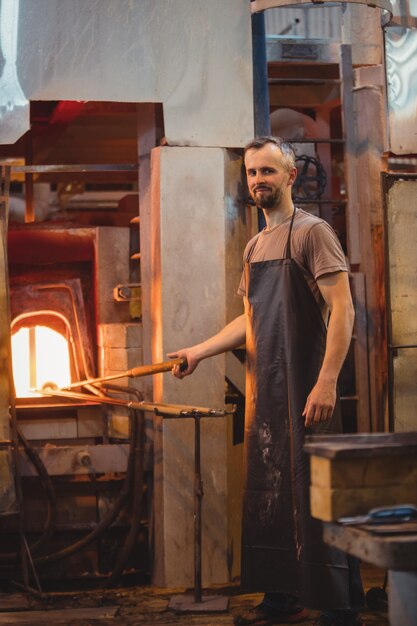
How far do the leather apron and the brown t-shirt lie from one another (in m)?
0.05

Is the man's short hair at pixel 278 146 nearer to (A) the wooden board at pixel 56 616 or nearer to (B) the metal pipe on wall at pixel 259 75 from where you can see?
(B) the metal pipe on wall at pixel 259 75

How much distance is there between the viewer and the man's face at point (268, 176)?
19.6ft

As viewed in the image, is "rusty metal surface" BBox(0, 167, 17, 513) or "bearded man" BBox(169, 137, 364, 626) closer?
"bearded man" BBox(169, 137, 364, 626)

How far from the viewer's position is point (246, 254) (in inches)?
247

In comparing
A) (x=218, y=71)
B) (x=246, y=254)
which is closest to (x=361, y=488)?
(x=246, y=254)

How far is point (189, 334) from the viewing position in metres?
7.20

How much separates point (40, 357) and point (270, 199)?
3.45 meters

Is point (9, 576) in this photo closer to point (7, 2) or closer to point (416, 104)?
point (7, 2)

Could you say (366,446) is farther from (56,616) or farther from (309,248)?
(56,616)

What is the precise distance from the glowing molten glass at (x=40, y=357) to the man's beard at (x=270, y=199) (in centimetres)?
320

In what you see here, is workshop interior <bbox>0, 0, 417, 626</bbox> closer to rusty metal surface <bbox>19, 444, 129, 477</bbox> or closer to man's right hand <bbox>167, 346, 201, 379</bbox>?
rusty metal surface <bbox>19, 444, 129, 477</bbox>

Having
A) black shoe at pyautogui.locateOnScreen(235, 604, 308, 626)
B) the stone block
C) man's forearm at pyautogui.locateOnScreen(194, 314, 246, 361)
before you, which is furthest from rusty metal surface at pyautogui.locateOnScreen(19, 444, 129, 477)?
black shoe at pyautogui.locateOnScreen(235, 604, 308, 626)

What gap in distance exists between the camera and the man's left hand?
219 inches

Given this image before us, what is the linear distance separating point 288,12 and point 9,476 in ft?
17.2
